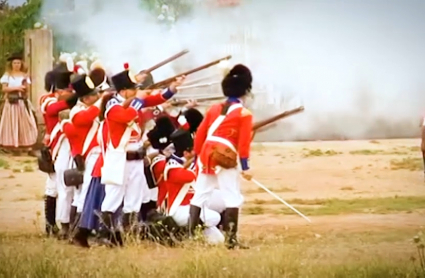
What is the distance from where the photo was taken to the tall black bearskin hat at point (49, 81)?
8.62 metres

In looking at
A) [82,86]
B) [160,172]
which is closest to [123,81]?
[82,86]

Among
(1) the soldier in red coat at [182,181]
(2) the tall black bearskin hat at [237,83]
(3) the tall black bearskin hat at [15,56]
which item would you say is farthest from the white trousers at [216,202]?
(3) the tall black bearskin hat at [15,56]

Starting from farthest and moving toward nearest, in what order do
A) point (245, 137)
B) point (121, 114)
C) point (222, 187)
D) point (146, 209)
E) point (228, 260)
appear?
point (146, 209)
point (121, 114)
point (222, 187)
point (245, 137)
point (228, 260)

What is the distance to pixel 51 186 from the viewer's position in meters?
8.68

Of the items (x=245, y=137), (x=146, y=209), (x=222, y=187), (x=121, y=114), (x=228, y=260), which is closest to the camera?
(x=228, y=260)

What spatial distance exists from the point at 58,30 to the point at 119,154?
90 centimetres

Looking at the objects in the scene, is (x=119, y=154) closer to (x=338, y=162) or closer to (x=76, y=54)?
(x=76, y=54)

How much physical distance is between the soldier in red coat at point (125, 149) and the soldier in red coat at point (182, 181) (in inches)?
7.7

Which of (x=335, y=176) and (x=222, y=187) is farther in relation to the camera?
(x=335, y=176)

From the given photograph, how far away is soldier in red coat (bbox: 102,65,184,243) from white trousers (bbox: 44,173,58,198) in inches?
18.5

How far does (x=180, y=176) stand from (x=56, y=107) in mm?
918

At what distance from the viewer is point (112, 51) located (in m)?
8.52

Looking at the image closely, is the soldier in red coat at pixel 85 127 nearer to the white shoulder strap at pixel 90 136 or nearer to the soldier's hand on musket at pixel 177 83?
the white shoulder strap at pixel 90 136

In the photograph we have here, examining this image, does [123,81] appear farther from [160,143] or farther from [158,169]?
[158,169]
